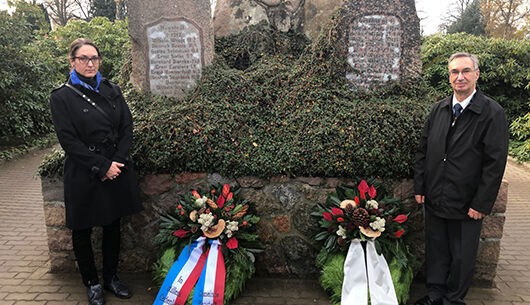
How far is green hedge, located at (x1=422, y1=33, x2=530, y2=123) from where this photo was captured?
845 centimetres

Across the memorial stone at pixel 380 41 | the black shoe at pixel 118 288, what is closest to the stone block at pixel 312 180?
the memorial stone at pixel 380 41

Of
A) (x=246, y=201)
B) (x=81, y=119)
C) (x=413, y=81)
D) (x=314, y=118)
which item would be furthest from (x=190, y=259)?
(x=413, y=81)

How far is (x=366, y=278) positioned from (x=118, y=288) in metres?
1.97

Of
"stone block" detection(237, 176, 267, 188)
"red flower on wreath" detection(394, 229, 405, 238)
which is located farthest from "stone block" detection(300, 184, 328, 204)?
"red flower on wreath" detection(394, 229, 405, 238)

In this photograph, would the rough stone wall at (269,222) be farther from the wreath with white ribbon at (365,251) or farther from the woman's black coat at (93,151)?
the woman's black coat at (93,151)

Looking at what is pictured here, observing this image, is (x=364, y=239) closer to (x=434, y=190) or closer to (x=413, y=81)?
(x=434, y=190)

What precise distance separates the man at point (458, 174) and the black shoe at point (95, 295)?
2.45 m

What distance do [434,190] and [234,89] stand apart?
2172 mm

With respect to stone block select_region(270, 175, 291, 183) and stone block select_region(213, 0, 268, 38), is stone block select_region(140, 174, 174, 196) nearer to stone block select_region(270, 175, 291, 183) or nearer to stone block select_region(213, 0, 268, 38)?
stone block select_region(270, 175, 291, 183)

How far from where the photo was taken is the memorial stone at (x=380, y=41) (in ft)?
12.3

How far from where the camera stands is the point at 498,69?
8.41 m

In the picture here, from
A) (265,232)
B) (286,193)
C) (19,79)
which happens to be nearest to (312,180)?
(286,193)

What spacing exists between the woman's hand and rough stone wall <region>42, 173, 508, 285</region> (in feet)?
1.70

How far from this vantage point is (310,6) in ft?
17.4
